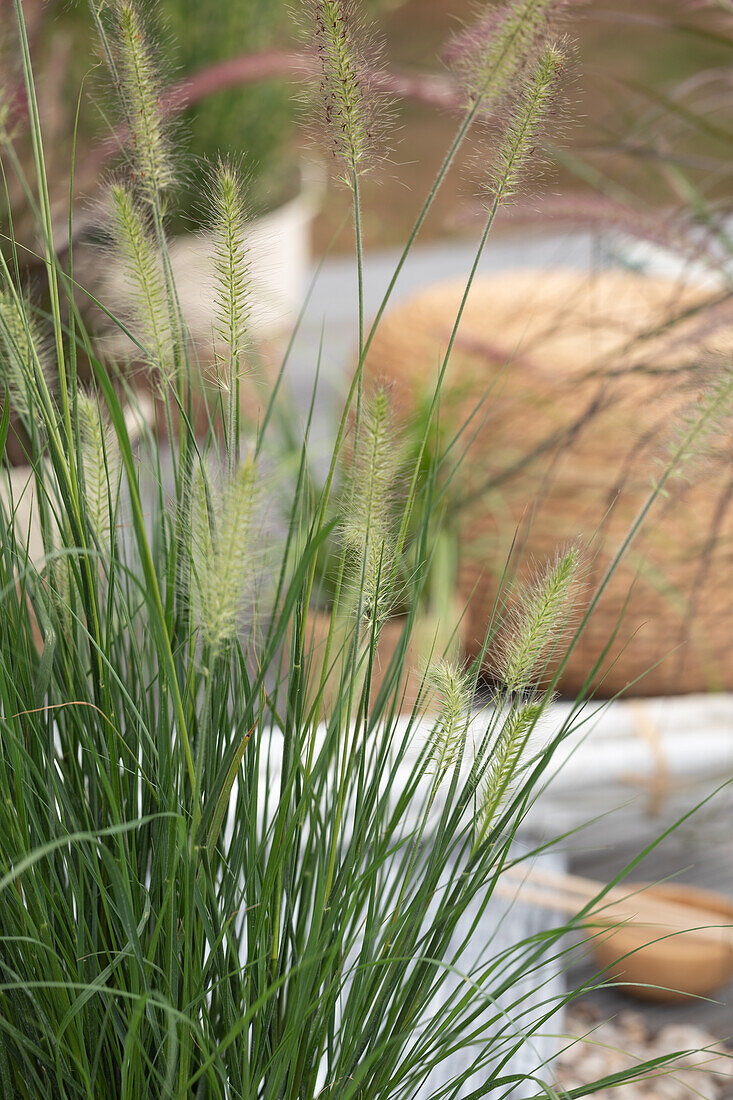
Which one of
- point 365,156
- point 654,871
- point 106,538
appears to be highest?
point 365,156

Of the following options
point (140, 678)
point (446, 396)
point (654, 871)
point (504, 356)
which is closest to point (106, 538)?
point (140, 678)

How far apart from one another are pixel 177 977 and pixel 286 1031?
0.03 m

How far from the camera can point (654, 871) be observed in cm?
82

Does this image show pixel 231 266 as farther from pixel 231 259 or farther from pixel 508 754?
pixel 508 754

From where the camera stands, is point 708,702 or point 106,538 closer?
point 106,538

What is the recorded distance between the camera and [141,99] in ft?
0.99

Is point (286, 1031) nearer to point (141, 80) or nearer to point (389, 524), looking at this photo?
point (389, 524)

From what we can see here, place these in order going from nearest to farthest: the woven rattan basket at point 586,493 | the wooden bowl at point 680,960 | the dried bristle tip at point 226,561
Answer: the dried bristle tip at point 226,561, the wooden bowl at point 680,960, the woven rattan basket at point 586,493

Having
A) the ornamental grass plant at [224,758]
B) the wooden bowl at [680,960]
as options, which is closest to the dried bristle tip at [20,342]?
the ornamental grass plant at [224,758]

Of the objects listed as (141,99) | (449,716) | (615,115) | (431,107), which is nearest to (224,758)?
(449,716)

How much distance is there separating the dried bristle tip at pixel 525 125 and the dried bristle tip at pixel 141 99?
0.10 m

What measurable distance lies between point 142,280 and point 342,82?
78 mm

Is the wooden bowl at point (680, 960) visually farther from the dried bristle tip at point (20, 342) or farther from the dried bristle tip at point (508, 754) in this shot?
the dried bristle tip at point (20, 342)

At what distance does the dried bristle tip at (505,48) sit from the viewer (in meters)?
0.29
